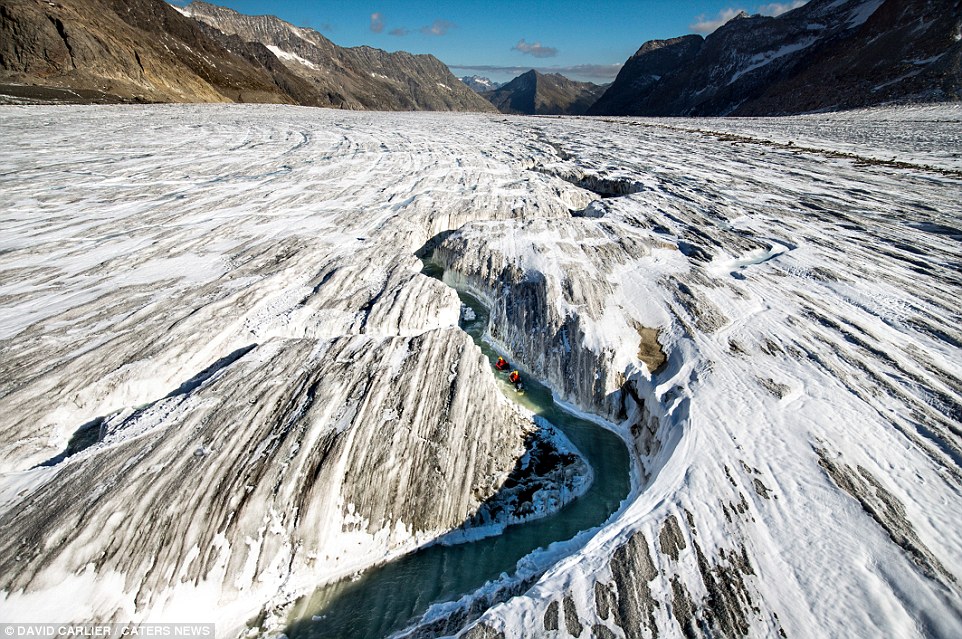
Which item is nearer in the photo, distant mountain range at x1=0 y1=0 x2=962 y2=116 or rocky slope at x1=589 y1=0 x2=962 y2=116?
rocky slope at x1=589 y1=0 x2=962 y2=116

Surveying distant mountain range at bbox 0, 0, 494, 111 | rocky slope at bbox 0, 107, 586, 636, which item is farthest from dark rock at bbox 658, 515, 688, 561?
distant mountain range at bbox 0, 0, 494, 111

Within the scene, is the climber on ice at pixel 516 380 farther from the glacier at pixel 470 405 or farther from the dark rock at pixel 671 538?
the dark rock at pixel 671 538

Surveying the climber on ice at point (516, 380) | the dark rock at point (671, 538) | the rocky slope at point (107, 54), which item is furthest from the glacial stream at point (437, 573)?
the rocky slope at point (107, 54)

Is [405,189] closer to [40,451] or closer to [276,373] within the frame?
[276,373]

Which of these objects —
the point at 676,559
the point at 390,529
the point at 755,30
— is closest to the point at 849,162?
the point at 676,559

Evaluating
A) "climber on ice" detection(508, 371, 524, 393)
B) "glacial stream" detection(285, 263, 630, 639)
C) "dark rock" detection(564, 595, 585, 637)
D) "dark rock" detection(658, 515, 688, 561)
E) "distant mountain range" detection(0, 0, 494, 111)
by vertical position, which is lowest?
"glacial stream" detection(285, 263, 630, 639)

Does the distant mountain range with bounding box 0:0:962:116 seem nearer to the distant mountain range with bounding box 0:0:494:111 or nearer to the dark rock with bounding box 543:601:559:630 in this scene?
the distant mountain range with bounding box 0:0:494:111

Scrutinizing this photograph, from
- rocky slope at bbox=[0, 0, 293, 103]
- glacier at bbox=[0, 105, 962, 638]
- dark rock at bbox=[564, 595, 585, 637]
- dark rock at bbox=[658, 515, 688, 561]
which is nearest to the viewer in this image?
dark rock at bbox=[564, 595, 585, 637]
